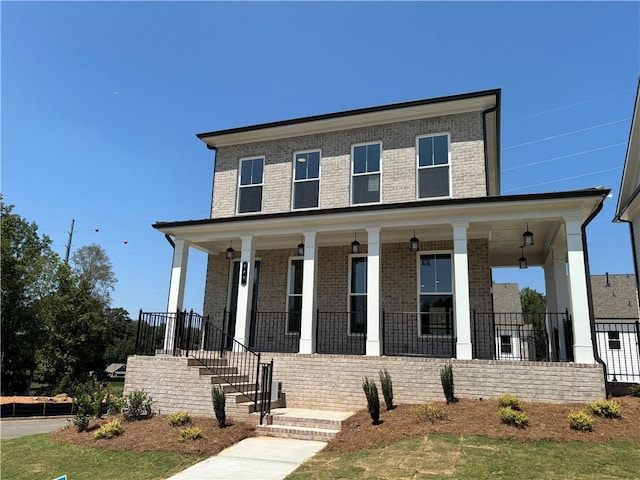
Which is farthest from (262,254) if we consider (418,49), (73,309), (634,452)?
(73,309)

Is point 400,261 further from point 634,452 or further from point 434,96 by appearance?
point 634,452

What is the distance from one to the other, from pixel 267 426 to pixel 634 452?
6007mm

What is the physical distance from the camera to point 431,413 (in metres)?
7.91

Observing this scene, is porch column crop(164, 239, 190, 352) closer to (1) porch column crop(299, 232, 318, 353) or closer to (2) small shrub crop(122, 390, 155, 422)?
(2) small shrub crop(122, 390, 155, 422)

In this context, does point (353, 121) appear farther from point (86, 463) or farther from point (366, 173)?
point (86, 463)

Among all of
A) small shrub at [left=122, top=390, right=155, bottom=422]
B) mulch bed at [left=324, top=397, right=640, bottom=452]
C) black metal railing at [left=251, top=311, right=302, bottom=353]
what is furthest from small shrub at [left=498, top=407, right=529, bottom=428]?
small shrub at [left=122, top=390, right=155, bottom=422]

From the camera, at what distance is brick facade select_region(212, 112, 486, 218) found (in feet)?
40.0

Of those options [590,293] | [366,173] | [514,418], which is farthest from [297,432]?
[366,173]

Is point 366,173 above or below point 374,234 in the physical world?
above

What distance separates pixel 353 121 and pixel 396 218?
413 cm

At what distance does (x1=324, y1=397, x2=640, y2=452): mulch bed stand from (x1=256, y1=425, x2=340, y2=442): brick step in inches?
11.3

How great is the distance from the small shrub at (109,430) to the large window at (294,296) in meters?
5.70

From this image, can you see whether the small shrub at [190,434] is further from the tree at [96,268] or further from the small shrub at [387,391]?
the tree at [96,268]

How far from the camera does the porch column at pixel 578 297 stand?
8.85 meters
